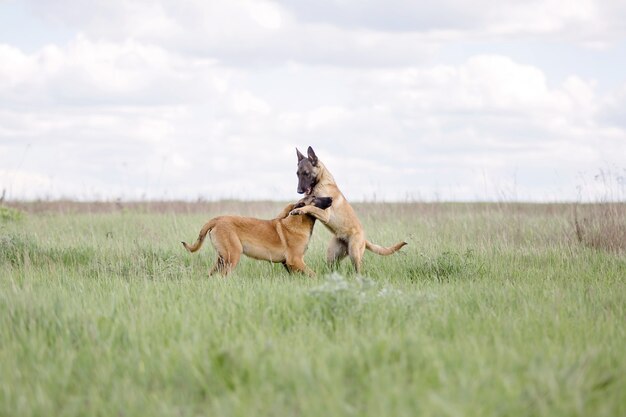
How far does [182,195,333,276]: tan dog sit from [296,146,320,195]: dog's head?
42 cm

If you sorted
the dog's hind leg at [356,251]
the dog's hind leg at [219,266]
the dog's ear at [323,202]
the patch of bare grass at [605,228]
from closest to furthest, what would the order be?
the dog's hind leg at [219,266]
the dog's ear at [323,202]
the dog's hind leg at [356,251]
the patch of bare grass at [605,228]

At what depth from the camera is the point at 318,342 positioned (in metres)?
5.00

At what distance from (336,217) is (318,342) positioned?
15.2 feet

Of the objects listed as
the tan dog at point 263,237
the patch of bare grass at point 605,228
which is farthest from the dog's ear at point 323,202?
the patch of bare grass at point 605,228

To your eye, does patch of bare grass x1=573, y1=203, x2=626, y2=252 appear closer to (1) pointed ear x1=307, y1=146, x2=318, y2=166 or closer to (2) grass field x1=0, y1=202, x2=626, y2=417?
(2) grass field x1=0, y1=202, x2=626, y2=417

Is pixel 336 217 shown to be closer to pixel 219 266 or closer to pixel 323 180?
pixel 323 180

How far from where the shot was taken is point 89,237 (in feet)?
43.4

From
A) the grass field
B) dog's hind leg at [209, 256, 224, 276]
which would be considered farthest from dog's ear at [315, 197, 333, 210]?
dog's hind leg at [209, 256, 224, 276]

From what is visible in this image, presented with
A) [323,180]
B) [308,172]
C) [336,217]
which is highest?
[308,172]

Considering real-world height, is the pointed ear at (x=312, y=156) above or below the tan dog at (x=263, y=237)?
above

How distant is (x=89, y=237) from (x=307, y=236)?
228 inches

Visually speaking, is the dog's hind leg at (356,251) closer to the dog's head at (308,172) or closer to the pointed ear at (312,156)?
the dog's head at (308,172)

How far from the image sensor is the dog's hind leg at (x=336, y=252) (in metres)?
9.85

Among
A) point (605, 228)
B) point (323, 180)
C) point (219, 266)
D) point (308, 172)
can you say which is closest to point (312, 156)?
point (308, 172)
